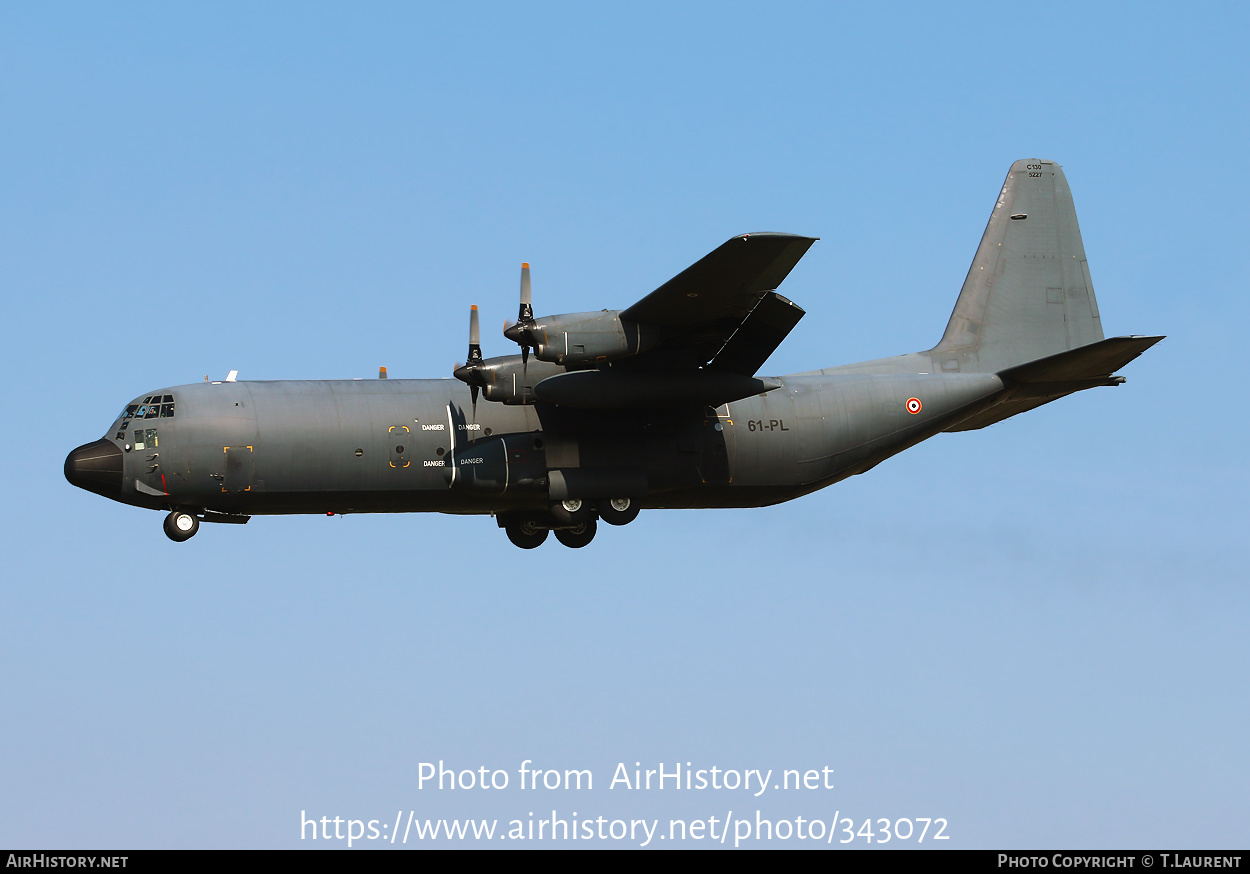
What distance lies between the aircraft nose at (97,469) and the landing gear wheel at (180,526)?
836 mm

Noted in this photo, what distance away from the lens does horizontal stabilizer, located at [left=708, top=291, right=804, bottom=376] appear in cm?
2289

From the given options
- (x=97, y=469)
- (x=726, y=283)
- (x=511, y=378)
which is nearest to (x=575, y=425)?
(x=511, y=378)

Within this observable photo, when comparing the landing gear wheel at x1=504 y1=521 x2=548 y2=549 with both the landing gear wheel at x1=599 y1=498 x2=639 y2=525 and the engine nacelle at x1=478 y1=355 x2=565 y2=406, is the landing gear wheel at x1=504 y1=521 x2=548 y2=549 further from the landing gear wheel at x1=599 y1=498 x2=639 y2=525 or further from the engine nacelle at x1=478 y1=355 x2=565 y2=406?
the engine nacelle at x1=478 y1=355 x2=565 y2=406

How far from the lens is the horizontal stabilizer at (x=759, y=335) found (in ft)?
75.1

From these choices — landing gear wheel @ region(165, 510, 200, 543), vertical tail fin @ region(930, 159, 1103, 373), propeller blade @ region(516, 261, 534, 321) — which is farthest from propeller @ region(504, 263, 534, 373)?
vertical tail fin @ region(930, 159, 1103, 373)

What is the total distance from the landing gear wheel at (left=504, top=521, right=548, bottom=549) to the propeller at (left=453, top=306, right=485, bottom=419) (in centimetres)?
279

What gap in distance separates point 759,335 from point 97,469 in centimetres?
984

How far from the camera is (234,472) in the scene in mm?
23047

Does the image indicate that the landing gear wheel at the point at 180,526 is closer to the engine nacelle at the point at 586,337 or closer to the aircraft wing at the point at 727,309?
the engine nacelle at the point at 586,337

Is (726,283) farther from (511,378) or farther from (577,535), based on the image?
(577,535)

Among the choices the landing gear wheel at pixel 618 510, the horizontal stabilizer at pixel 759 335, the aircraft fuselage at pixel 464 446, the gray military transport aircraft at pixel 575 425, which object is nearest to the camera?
the gray military transport aircraft at pixel 575 425

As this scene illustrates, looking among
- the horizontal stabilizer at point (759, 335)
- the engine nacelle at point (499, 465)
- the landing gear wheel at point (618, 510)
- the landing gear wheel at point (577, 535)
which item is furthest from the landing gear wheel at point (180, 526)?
the horizontal stabilizer at point (759, 335)

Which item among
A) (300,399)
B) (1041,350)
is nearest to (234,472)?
(300,399)

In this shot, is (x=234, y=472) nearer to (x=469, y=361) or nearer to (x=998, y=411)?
(x=469, y=361)
